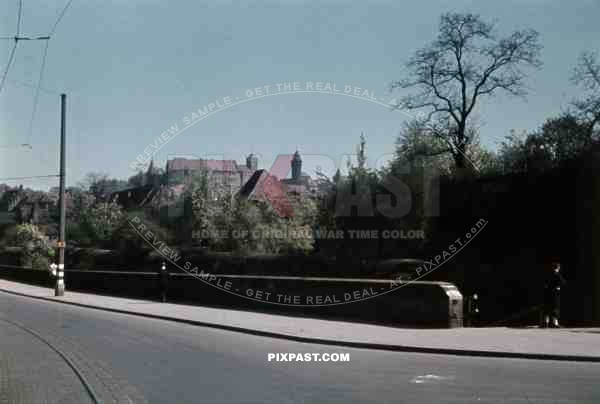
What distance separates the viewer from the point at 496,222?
2427cm

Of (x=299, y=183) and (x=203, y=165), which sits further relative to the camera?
(x=203, y=165)

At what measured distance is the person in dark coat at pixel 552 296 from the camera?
56.4 feet

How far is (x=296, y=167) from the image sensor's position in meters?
36.3

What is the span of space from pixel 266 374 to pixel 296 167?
25230 mm

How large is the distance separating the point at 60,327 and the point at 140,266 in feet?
67.4

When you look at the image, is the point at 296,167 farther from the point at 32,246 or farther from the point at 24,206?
the point at 24,206

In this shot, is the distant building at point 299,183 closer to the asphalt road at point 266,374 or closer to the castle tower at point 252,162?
the castle tower at point 252,162

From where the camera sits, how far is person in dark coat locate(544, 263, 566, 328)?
17.2 metres

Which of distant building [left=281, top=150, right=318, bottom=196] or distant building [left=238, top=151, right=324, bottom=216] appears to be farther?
distant building [left=238, top=151, right=324, bottom=216]

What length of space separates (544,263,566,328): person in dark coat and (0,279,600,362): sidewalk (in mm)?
781

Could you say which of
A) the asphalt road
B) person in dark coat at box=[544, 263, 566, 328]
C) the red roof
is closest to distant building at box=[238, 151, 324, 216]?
the red roof

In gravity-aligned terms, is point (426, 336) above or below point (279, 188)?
below

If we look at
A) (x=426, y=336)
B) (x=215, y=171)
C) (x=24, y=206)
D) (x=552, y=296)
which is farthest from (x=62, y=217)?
(x=24, y=206)

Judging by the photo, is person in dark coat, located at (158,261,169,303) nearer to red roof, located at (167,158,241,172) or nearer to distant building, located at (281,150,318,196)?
distant building, located at (281,150,318,196)
